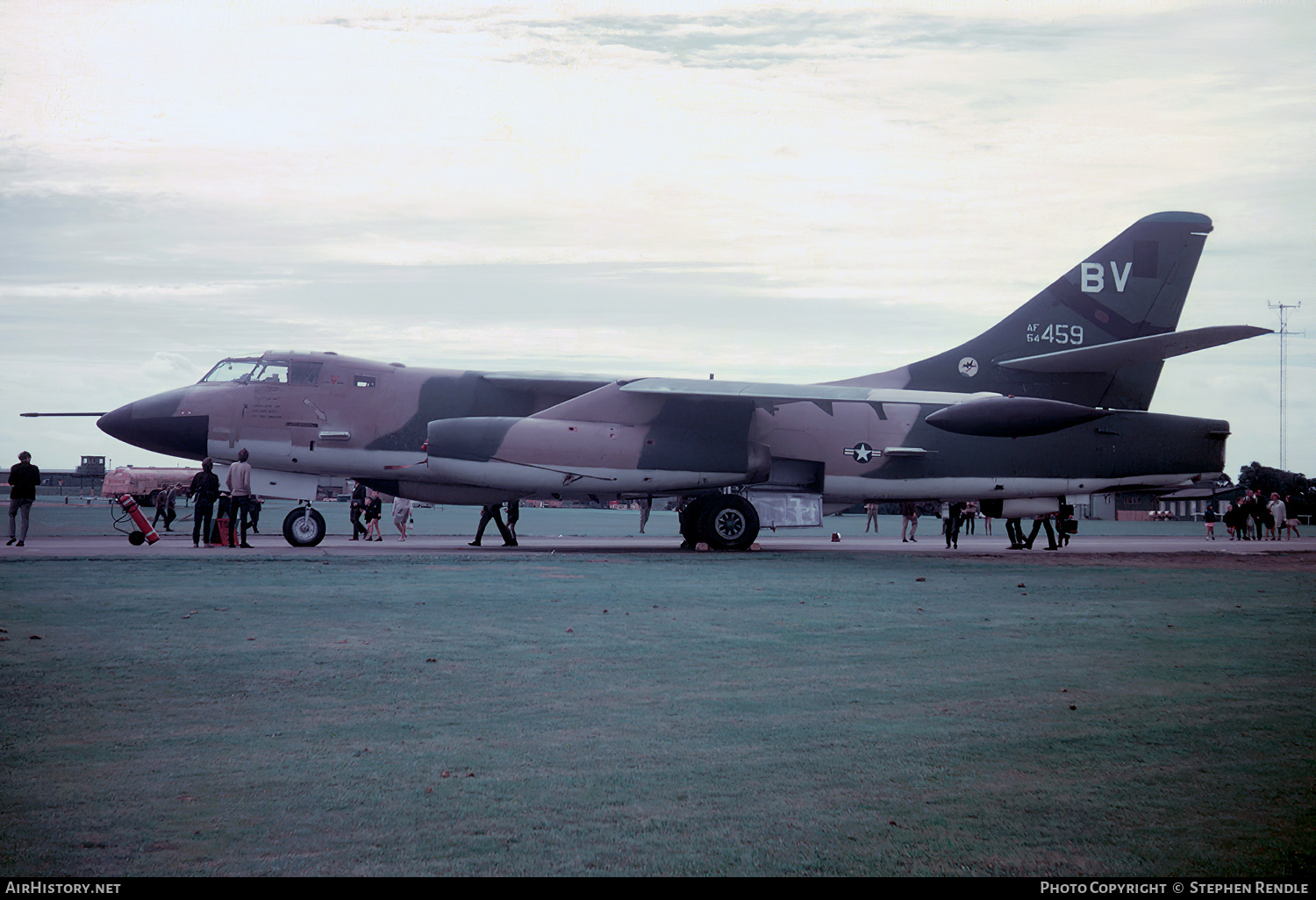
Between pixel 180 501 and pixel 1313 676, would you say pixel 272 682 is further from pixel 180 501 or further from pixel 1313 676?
pixel 180 501

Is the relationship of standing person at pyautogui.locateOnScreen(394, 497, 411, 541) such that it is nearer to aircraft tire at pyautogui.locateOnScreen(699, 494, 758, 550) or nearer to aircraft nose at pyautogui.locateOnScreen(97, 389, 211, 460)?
aircraft nose at pyautogui.locateOnScreen(97, 389, 211, 460)

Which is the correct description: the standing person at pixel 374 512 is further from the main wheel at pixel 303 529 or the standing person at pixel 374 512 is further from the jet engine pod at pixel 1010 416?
the jet engine pod at pixel 1010 416

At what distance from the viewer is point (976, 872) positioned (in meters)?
3.08

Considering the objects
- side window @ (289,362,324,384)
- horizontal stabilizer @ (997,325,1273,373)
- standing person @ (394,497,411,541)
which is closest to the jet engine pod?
horizontal stabilizer @ (997,325,1273,373)

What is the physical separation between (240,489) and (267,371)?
8.28 feet

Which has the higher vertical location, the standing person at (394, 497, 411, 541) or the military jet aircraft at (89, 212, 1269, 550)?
the military jet aircraft at (89, 212, 1269, 550)

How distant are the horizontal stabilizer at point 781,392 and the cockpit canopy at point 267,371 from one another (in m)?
6.08

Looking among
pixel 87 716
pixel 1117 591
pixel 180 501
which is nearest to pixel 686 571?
pixel 1117 591

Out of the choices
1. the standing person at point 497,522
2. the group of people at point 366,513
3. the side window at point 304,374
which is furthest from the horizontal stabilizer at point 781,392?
the group of people at point 366,513

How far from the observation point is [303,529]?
20.0 meters

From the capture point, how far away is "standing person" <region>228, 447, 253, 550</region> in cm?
1931

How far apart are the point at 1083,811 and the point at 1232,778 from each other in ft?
2.75

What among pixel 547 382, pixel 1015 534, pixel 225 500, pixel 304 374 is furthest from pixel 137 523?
pixel 1015 534

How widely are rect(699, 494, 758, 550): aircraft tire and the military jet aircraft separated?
0.11 feet
